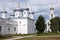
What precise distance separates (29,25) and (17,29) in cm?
1029

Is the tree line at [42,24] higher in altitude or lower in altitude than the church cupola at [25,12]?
lower

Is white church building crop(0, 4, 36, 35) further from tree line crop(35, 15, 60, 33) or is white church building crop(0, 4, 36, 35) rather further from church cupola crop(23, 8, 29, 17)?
tree line crop(35, 15, 60, 33)

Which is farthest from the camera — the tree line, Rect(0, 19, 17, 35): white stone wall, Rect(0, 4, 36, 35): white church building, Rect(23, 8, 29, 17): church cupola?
Rect(23, 8, 29, 17): church cupola

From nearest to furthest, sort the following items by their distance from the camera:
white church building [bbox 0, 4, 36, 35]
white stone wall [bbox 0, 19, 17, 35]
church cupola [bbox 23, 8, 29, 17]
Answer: white stone wall [bbox 0, 19, 17, 35], white church building [bbox 0, 4, 36, 35], church cupola [bbox 23, 8, 29, 17]

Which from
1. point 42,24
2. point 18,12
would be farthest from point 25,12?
point 42,24

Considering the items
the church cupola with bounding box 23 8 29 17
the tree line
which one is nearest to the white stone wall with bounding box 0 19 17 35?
the church cupola with bounding box 23 8 29 17

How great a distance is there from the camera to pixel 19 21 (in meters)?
111

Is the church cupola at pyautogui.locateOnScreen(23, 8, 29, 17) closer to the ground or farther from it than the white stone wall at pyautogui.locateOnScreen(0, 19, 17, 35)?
farther from it

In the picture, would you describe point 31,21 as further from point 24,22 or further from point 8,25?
point 8,25

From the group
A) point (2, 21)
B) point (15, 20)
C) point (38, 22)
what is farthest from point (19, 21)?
point (38, 22)

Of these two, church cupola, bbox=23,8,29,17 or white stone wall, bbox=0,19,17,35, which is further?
church cupola, bbox=23,8,29,17

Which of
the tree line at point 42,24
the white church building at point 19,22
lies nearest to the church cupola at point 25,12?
the white church building at point 19,22

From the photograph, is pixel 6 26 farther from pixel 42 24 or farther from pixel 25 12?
pixel 25 12

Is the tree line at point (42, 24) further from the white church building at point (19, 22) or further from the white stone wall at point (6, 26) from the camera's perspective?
the white church building at point (19, 22)
